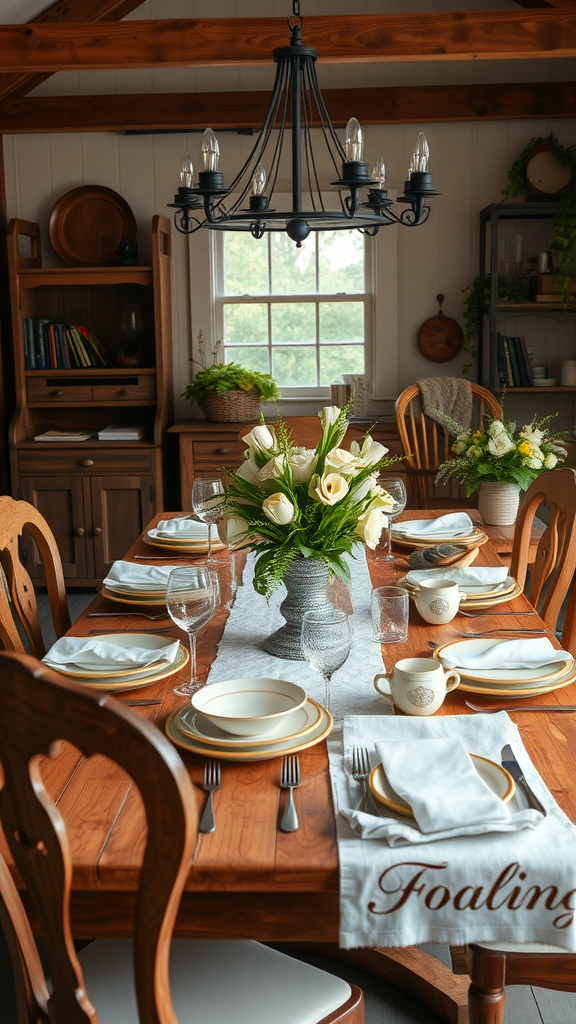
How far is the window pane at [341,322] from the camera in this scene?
5.24 m

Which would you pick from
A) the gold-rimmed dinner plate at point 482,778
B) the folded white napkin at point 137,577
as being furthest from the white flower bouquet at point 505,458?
the gold-rimmed dinner plate at point 482,778

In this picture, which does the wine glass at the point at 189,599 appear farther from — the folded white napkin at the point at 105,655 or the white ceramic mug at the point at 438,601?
the white ceramic mug at the point at 438,601

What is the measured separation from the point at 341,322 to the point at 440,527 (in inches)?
110

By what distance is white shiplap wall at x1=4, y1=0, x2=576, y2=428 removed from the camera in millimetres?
4953

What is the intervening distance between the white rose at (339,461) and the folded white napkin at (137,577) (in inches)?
23.2

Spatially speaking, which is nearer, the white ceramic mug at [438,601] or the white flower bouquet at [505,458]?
the white ceramic mug at [438,601]

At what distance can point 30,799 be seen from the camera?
948mm

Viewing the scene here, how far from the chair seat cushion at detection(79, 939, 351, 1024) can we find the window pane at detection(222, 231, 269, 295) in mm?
4279

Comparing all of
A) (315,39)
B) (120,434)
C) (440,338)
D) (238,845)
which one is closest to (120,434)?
(120,434)

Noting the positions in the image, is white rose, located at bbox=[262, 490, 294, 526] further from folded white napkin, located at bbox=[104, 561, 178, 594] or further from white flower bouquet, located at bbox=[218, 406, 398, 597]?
folded white napkin, located at bbox=[104, 561, 178, 594]

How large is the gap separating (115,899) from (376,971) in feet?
3.60

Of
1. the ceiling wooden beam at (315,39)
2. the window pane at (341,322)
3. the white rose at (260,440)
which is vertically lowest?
the white rose at (260,440)

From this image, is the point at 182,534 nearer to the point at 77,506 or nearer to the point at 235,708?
the point at 235,708

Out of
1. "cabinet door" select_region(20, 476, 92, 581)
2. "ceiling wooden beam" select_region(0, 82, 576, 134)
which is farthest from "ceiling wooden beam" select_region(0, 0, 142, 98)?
"cabinet door" select_region(20, 476, 92, 581)
